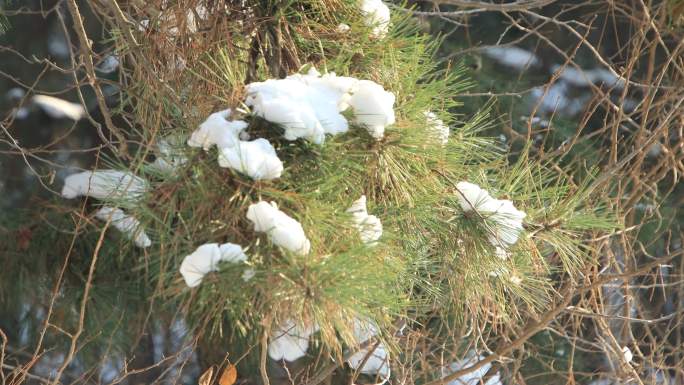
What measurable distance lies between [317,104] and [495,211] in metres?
0.47

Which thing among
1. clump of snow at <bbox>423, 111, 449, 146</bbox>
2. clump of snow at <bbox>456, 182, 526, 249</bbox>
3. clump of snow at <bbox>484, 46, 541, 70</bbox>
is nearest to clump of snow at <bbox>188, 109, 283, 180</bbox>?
clump of snow at <bbox>423, 111, 449, 146</bbox>

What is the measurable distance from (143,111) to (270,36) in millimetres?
318

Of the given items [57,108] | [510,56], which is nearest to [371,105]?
[57,108]

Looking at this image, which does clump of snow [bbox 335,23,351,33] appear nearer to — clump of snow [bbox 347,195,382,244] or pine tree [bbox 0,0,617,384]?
pine tree [bbox 0,0,617,384]

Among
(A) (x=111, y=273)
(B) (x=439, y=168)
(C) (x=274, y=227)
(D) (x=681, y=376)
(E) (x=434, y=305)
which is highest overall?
(C) (x=274, y=227)

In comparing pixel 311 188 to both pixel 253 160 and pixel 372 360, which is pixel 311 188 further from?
pixel 372 360

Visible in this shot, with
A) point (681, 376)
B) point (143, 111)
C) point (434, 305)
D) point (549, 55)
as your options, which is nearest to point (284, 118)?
point (143, 111)

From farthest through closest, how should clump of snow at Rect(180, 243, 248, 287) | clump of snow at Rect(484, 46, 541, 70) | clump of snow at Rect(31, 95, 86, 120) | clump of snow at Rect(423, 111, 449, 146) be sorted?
clump of snow at Rect(484, 46, 541, 70)
clump of snow at Rect(31, 95, 86, 120)
clump of snow at Rect(423, 111, 449, 146)
clump of snow at Rect(180, 243, 248, 287)

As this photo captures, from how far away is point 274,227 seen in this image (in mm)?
1269

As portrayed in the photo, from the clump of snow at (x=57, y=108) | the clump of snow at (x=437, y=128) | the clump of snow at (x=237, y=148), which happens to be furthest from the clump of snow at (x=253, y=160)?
the clump of snow at (x=57, y=108)

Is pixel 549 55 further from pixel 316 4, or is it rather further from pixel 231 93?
pixel 231 93

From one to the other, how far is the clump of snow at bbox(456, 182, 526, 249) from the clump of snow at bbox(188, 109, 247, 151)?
20.6 inches

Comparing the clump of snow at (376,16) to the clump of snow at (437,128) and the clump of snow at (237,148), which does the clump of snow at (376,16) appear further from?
the clump of snow at (237,148)

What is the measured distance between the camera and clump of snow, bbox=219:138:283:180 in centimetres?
129
